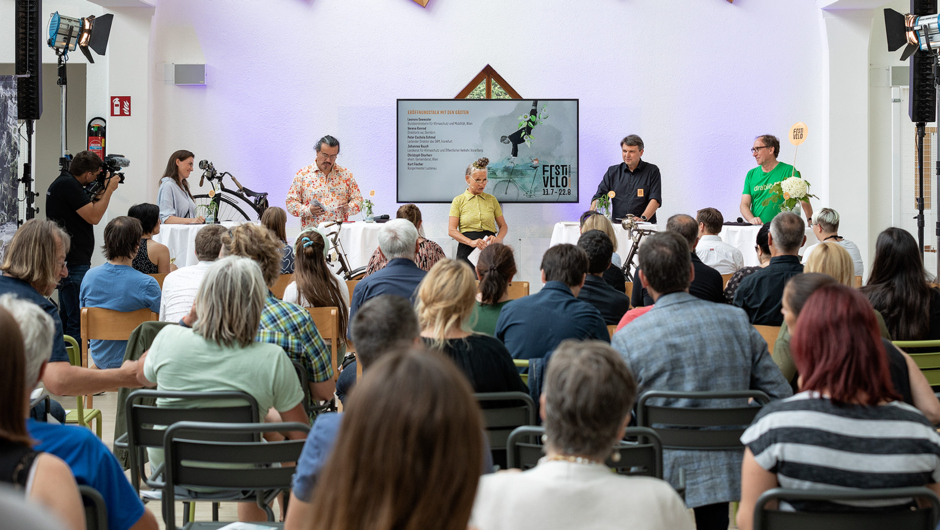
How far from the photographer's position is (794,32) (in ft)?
28.6

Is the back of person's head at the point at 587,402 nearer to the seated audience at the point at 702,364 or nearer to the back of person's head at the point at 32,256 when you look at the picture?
the seated audience at the point at 702,364

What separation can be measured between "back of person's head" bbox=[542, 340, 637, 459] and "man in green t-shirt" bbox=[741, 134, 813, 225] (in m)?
6.46

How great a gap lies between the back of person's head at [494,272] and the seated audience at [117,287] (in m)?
1.72

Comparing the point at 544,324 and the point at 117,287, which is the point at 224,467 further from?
the point at 117,287

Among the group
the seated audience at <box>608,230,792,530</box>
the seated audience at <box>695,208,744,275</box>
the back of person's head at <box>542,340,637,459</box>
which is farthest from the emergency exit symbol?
the back of person's head at <box>542,340,637,459</box>

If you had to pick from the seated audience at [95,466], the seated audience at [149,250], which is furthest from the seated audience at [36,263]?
the seated audience at [149,250]

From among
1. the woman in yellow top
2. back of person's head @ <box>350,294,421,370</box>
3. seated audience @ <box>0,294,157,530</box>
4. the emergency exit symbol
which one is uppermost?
the emergency exit symbol

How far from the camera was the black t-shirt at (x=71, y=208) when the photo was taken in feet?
19.5

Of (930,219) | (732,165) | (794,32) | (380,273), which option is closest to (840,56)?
(794,32)

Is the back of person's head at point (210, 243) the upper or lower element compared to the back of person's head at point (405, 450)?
upper

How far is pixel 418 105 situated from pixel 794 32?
4015 millimetres

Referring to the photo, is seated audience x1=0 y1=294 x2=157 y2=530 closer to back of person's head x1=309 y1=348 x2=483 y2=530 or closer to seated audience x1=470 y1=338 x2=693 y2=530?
seated audience x1=470 y1=338 x2=693 y2=530

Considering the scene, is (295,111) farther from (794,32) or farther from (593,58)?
(794,32)

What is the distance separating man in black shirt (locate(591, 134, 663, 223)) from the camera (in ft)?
26.0
